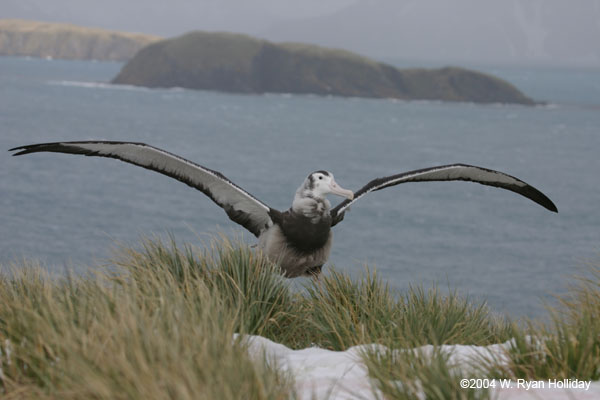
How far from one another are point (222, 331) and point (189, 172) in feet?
10.9

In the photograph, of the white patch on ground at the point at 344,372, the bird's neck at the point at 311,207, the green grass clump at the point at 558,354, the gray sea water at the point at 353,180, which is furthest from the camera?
the gray sea water at the point at 353,180

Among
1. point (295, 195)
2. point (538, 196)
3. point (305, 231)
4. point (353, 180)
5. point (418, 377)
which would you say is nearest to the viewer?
point (418, 377)

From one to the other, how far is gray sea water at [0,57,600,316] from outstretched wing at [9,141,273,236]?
52 cm

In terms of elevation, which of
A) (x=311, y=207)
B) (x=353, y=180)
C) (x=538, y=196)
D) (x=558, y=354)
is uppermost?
(x=538, y=196)

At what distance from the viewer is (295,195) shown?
6.53 meters

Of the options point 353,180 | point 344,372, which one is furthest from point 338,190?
point 353,180

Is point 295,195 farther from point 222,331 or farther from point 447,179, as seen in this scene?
point 222,331

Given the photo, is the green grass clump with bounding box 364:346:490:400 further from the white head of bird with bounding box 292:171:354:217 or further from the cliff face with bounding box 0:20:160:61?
the cliff face with bounding box 0:20:160:61

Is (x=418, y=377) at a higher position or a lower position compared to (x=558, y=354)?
lower

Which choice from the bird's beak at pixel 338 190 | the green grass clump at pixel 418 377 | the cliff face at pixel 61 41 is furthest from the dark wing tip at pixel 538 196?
the cliff face at pixel 61 41

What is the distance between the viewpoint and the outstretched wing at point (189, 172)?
20.9 feet

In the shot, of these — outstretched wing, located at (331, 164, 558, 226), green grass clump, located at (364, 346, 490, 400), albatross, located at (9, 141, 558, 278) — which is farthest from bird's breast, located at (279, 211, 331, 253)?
green grass clump, located at (364, 346, 490, 400)

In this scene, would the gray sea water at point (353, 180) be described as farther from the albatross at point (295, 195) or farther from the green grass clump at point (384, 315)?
the albatross at point (295, 195)

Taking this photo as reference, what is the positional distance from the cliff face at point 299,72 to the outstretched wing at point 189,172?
11119 cm
